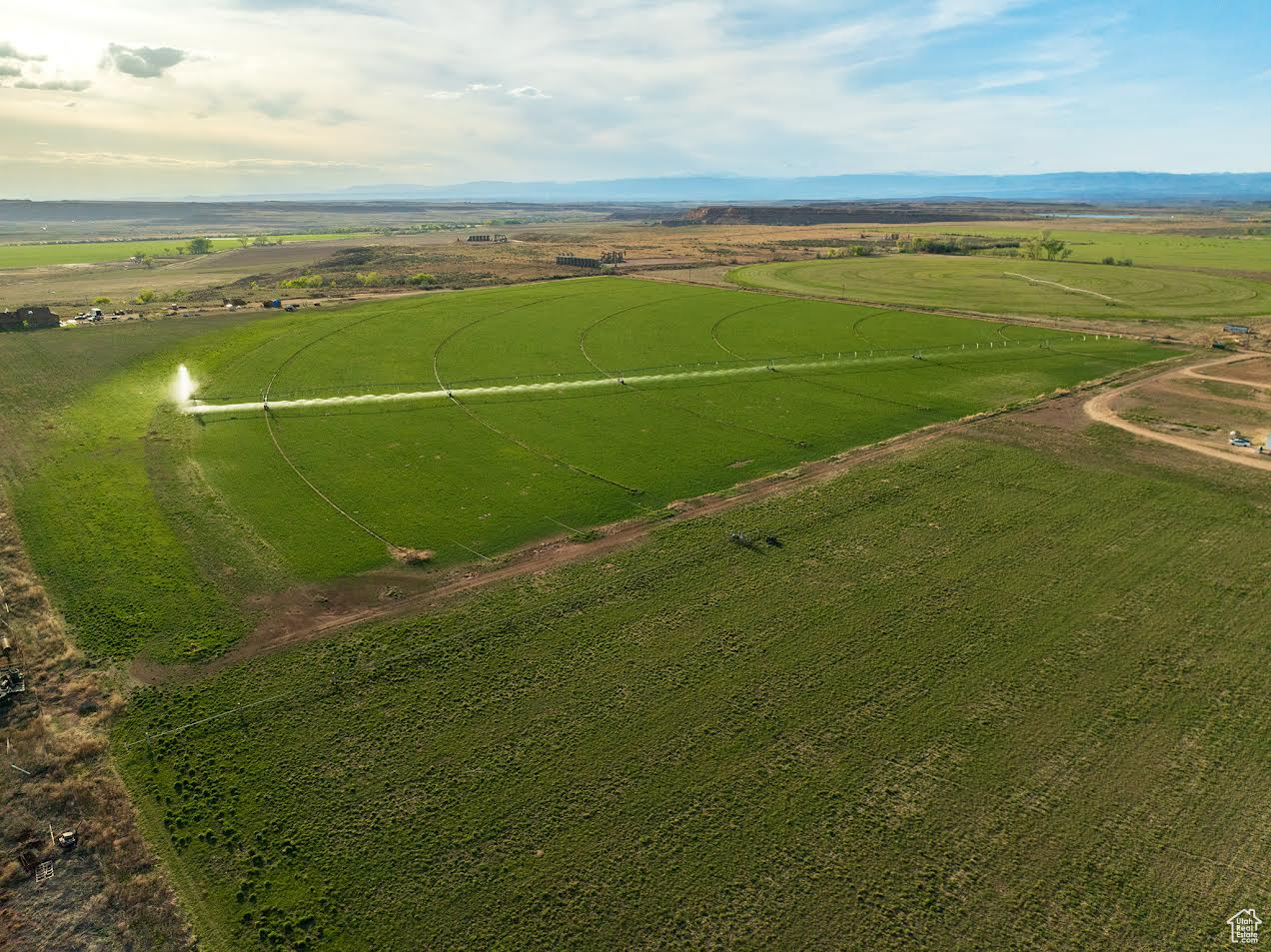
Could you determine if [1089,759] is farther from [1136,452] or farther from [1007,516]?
[1136,452]

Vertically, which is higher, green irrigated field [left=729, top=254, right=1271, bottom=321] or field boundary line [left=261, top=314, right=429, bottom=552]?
green irrigated field [left=729, top=254, right=1271, bottom=321]

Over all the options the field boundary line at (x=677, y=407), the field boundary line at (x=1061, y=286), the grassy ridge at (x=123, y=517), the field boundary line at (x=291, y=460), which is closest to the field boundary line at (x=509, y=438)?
the field boundary line at (x=291, y=460)

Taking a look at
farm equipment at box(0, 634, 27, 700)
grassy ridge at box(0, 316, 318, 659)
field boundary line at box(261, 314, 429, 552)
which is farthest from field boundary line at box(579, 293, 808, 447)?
farm equipment at box(0, 634, 27, 700)

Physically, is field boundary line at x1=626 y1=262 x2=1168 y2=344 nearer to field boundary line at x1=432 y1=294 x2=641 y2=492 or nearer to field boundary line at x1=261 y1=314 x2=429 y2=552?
field boundary line at x1=432 y1=294 x2=641 y2=492

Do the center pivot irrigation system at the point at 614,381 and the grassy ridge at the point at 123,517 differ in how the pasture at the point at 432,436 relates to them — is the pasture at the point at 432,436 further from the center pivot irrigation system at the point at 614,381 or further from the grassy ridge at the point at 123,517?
the center pivot irrigation system at the point at 614,381

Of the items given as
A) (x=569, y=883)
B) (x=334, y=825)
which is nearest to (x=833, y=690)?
(x=569, y=883)

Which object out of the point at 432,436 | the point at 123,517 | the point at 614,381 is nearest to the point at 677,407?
the point at 614,381
